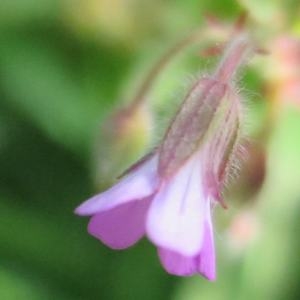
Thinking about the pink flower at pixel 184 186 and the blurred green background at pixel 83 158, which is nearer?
the pink flower at pixel 184 186

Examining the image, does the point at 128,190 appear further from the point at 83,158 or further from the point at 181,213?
the point at 83,158

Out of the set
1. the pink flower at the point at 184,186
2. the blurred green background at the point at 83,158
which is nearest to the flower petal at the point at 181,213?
the pink flower at the point at 184,186

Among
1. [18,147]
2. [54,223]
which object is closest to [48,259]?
[54,223]

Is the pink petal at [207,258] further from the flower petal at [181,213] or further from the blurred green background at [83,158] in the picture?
the blurred green background at [83,158]

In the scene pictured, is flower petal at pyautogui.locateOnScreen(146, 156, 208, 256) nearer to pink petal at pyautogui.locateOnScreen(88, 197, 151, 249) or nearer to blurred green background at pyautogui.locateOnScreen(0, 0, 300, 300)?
pink petal at pyautogui.locateOnScreen(88, 197, 151, 249)

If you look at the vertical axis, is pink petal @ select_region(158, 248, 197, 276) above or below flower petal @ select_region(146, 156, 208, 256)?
below

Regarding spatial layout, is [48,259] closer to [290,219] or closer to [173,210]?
[290,219]

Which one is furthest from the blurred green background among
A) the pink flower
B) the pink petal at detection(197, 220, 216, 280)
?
the pink petal at detection(197, 220, 216, 280)
